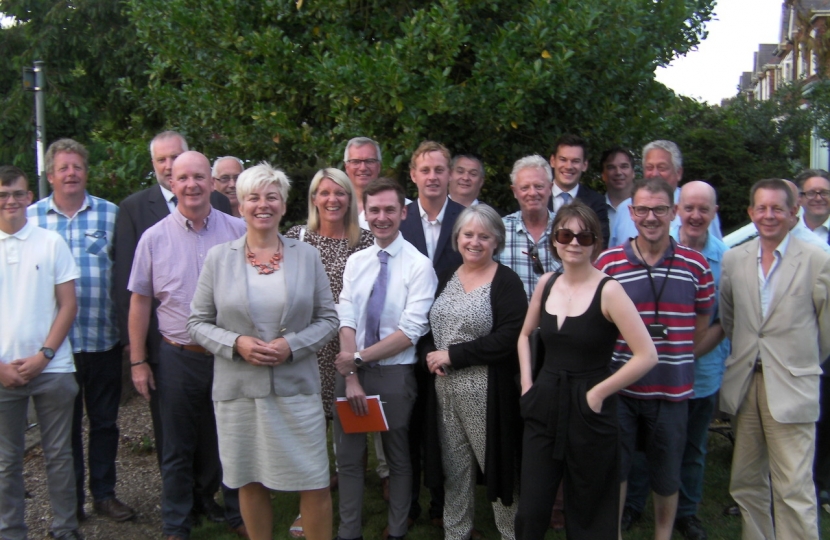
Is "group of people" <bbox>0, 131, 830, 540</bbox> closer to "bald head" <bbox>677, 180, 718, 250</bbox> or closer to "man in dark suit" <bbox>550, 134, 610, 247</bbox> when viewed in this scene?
"bald head" <bbox>677, 180, 718, 250</bbox>

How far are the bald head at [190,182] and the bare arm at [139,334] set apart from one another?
57 cm

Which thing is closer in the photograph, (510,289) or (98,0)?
(510,289)

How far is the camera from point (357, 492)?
14.3 feet

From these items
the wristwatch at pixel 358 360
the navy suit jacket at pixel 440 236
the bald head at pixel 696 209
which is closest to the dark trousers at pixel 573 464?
the wristwatch at pixel 358 360

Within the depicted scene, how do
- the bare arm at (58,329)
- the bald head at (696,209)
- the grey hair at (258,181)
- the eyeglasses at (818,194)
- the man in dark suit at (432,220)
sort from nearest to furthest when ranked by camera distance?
the grey hair at (258,181) < the bare arm at (58,329) < the bald head at (696,209) < the man in dark suit at (432,220) < the eyeglasses at (818,194)

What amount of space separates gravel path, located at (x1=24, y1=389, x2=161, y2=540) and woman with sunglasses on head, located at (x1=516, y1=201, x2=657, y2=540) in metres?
2.53

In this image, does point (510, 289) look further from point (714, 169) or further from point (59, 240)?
point (714, 169)

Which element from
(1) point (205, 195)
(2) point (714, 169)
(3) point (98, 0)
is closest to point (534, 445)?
(1) point (205, 195)

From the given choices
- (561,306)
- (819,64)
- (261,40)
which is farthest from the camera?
(819,64)

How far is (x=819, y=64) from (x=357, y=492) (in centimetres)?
2184

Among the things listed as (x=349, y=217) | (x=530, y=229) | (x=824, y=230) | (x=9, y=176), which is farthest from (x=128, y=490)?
(x=824, y=230)

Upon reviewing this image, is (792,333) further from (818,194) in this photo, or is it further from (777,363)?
(818,194)

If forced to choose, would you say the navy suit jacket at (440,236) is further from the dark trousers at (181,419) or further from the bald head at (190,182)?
the dark trousers at (181,419)

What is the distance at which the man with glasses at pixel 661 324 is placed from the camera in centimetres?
402
